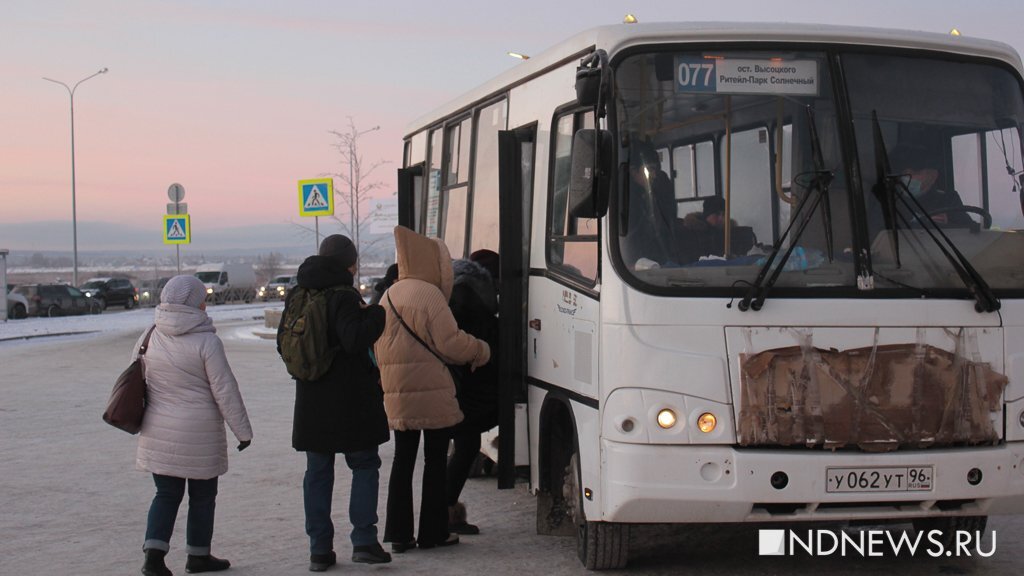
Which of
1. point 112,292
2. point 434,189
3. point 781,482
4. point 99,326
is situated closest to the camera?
point 781,482

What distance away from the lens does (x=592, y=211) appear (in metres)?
6.25

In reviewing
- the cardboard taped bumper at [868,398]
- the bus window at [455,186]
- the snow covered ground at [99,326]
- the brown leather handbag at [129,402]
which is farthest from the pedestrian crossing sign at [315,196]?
the cardboard taped bumper at [868,398]

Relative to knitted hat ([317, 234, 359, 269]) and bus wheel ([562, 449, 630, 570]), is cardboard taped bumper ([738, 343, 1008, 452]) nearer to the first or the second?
bus wheel ([562, 449, 630, 570])

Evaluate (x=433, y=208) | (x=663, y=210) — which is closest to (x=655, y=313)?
(x=663, y=210)

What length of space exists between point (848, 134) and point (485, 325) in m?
2.54

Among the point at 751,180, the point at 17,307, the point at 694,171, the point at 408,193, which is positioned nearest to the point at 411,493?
the point at 694,171

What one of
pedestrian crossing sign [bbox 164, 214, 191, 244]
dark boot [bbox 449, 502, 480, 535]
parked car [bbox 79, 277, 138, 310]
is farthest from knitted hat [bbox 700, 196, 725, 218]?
parked car [bbox 79, 277, 138, 310]

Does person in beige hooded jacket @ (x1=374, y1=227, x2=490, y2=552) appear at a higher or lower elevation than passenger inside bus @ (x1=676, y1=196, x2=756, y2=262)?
lower

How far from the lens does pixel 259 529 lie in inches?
331

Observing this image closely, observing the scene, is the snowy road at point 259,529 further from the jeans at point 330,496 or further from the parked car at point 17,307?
the parked car at point 17,307

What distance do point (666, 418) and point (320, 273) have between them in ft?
6.77

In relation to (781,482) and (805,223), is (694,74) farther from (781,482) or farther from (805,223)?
(781,482)

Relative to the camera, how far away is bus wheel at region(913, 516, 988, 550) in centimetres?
746

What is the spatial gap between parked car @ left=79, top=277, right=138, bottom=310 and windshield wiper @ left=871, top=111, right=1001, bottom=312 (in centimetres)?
5318
